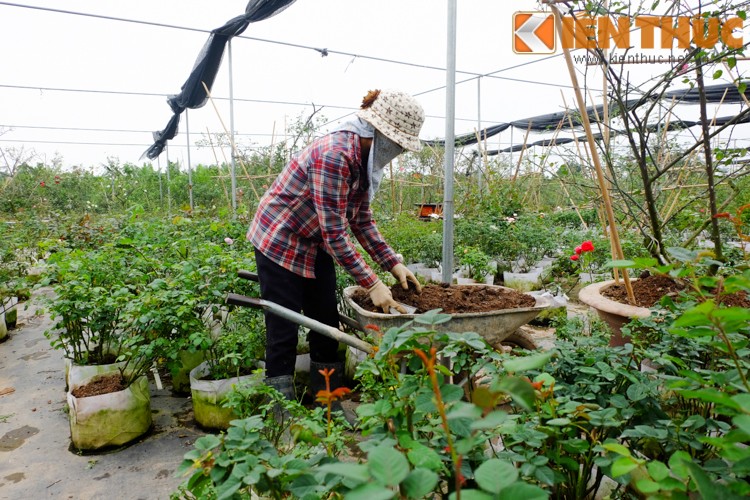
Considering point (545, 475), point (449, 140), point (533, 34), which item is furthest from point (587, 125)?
point (533, 34)

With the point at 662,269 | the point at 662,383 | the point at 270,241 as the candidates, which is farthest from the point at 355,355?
the point at 662,269

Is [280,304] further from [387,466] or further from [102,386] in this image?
[387,466]

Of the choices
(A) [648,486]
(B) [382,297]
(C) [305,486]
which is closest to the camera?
(A) [648,486]

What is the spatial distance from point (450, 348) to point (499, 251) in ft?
14.3

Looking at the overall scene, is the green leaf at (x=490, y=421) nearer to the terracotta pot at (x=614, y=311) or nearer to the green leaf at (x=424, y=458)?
the green leaf at (x=424, y=458)

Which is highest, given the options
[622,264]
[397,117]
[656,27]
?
[656,27]

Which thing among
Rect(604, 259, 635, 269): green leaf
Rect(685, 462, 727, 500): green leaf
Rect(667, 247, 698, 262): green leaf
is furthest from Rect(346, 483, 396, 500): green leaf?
Rect(667, 247, 698, 262): green leaf

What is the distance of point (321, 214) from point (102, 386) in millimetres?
1448

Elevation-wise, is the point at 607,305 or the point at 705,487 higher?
the point at 705,487

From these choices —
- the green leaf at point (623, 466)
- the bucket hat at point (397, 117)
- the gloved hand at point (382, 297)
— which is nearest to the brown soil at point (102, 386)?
the gloved hand at point (382, 297)

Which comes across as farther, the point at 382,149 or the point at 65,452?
the point at 65,452

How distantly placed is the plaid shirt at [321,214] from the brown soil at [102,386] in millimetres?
1000

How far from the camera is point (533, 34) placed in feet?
14.8

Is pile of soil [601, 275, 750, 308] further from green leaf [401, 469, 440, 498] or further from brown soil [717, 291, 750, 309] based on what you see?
green leaf [401, 469, 440, 498]
